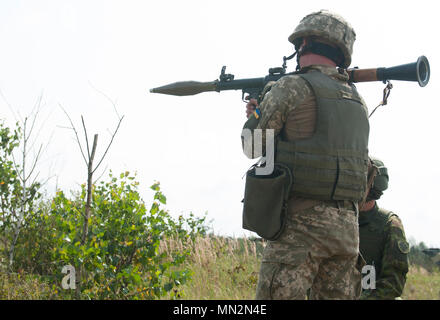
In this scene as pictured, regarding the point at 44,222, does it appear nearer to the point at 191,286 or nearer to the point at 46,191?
the point at 46,191

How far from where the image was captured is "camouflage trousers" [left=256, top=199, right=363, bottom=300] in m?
3.05

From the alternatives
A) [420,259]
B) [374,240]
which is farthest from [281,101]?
[420,259]

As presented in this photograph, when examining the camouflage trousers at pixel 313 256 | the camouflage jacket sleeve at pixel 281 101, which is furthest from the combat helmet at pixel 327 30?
the camouflage trousers at pixel 313 256

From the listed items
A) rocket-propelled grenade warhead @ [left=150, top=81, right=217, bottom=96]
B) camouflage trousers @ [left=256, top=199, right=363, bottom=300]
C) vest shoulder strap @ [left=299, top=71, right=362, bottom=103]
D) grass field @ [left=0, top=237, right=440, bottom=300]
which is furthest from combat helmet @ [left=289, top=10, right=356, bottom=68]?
grass field @ [left=0, top=237, right=440, bottom=300]

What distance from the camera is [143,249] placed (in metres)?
5.14

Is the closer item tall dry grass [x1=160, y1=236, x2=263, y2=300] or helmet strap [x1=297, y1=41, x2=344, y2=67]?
helmet strap [x1=297, y1=41, x2=344, y2=67]

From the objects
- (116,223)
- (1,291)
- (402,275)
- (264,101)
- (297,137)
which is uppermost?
(264,101)

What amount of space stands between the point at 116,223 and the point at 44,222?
10.5 ft

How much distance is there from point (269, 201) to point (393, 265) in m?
2.26

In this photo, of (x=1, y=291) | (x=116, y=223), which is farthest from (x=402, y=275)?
(x=1, y=291)

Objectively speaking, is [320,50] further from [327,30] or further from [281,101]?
[281,101]

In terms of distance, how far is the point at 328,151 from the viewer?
325cm

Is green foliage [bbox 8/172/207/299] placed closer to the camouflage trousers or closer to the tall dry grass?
the tall dry grass

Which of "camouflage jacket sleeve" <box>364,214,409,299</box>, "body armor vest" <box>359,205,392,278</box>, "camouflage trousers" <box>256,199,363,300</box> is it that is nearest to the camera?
"camouflage trousers" <box>256,199,363,300</box>
